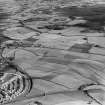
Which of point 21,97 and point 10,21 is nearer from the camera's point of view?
point 21,97

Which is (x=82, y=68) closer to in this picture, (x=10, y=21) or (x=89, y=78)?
(x=89, y=78)

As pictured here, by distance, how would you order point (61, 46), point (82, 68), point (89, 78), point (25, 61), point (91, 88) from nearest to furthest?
point (91, 88) < point (89, 78) < point (82, 68) < point (25, 61) < point (61, 46)

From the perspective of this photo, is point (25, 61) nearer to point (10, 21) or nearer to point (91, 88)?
point (91, 88)

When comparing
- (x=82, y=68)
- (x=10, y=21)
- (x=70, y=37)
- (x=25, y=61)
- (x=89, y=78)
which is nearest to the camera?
(x=89, y=78)

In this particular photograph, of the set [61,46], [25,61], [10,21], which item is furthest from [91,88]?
[10,21]

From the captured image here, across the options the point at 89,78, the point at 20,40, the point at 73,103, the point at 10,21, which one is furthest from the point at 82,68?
the point at 10,21

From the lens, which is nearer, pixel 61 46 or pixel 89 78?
pixel 89 78
